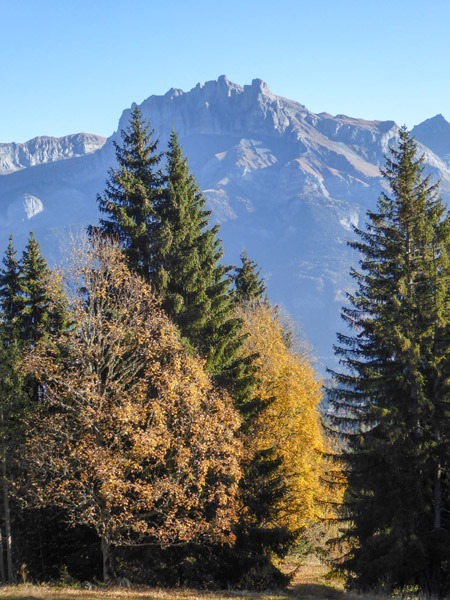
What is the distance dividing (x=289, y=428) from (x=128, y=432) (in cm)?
1258

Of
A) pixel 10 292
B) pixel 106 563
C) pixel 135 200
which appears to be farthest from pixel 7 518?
pixel 135 200

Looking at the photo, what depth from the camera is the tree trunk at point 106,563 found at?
18250 millimetres

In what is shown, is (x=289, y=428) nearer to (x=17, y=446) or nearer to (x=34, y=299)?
(x=17, y=446)

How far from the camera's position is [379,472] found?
1902 centimetres

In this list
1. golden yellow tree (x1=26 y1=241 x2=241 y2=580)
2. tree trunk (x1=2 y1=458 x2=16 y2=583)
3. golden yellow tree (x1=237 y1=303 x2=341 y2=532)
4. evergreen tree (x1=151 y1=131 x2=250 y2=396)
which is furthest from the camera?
golden yellow tree (x1=237 y1=303 x2=341 y2=532)

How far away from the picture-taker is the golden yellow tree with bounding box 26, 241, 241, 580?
17.4 meters

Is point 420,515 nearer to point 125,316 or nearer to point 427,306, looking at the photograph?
point 427,306

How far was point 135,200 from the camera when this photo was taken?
24734 mm

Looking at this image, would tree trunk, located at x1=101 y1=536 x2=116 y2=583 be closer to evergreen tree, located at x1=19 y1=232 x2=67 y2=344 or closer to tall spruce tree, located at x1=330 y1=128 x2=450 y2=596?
tall spruce tree, located at x1=330 y1=128 x2=450 y2=596

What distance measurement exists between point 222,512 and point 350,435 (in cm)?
557

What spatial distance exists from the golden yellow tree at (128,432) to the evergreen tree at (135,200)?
8.94 feet

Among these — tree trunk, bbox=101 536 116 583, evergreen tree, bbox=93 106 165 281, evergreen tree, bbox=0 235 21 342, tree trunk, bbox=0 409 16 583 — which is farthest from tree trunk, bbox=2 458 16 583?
evergreen tree, bbox=93 106 165 281

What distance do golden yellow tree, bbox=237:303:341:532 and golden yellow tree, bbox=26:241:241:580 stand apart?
18.1 ft

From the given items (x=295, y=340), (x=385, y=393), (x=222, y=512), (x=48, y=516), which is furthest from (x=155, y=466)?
(x=295, y=340)
